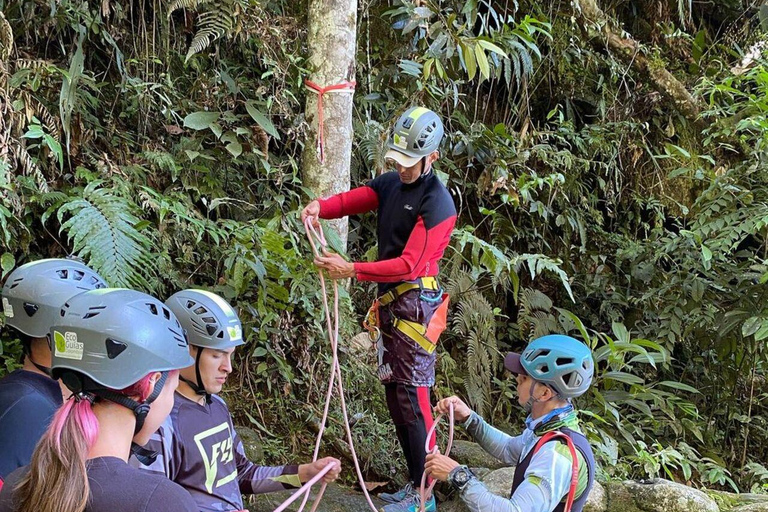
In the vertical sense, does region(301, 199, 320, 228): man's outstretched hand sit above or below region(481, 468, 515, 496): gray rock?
above

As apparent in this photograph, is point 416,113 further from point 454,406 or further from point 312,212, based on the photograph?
point 454,406

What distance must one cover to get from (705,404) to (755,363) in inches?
29.1

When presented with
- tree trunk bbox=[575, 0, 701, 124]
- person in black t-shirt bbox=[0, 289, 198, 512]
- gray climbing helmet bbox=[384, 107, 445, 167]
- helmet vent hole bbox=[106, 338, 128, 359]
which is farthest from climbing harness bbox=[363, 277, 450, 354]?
tree trunk bbox=[575, 0, 701, 124]

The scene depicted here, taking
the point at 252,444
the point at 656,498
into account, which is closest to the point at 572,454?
the point at 656,498

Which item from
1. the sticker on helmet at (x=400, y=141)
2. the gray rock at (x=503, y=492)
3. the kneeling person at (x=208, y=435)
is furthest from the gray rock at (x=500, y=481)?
the sticker on helmet at (x=400, y=141)

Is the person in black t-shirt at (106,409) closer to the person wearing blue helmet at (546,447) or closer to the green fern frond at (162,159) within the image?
the person wearing blue helmet at (546,447)

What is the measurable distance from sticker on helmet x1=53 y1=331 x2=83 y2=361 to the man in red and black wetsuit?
2.01m

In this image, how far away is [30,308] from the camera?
282 centimetres

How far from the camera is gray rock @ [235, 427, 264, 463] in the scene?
438 centimetres

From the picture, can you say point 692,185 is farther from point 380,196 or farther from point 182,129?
point 182,129

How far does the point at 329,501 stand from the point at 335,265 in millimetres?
1534

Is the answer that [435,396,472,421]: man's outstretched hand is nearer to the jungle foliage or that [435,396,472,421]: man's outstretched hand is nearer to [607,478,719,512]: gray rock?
the jungle foliage

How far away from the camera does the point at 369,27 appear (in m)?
6.48

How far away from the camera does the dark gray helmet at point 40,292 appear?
2791 millimetres
